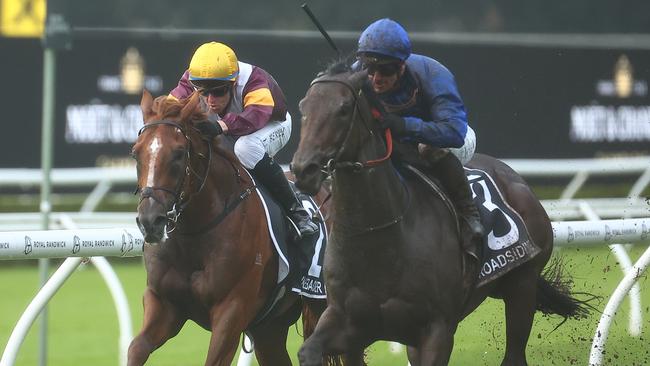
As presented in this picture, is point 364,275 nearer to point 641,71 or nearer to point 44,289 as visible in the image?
point 44,289

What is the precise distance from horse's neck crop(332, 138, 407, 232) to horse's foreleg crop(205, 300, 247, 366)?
57 centimetres

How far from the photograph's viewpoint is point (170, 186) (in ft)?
13.5

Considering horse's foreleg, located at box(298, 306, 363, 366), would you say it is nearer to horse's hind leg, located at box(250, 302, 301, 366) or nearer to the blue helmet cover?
the blue helmet cover

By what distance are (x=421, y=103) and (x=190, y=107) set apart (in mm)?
762

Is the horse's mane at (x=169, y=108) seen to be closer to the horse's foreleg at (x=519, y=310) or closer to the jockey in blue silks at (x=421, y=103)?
the jockey in blue silks at (x=421, y=103)

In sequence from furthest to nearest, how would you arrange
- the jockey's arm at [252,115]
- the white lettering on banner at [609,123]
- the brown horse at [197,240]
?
the white lettering on banner at [609,123] < the jockey's arm at [252,115] < the brown horse at [197,240]

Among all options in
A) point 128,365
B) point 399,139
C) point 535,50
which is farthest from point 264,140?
point 535,50

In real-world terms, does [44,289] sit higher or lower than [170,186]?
lower

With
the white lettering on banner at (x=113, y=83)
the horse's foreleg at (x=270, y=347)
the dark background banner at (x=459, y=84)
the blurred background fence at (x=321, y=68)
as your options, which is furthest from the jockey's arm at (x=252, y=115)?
the white lettering on banner at (x=113, y=83)

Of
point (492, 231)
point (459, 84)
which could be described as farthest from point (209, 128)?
point (459, 84)

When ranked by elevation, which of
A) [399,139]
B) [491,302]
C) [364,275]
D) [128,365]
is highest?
[399,139]

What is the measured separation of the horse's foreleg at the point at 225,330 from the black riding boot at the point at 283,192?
55cm

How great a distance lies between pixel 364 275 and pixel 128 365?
832mm

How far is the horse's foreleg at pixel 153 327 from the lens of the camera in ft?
13.8
